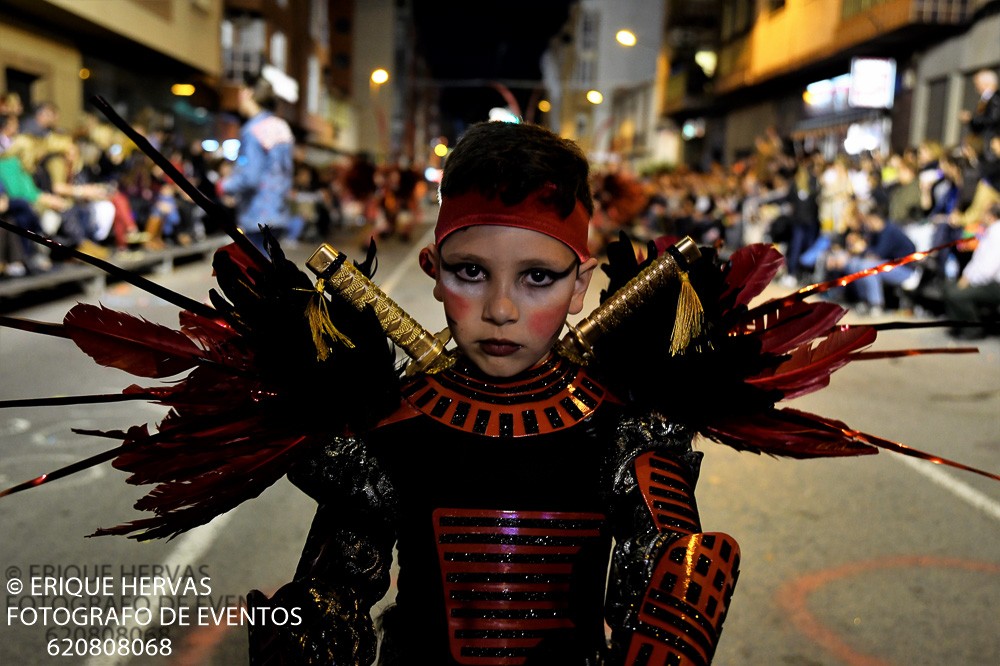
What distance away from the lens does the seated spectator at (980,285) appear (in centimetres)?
1155

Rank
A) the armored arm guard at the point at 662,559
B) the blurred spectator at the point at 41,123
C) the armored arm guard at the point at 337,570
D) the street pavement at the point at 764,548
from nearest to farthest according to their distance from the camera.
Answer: the armored arm guard at the point at 662,559
the armored arm guard at the point at 337,570
the street pavement at the point at 764,548
the blurred spectator at the point at 41,123

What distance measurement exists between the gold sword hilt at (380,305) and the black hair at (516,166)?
247 millimetres

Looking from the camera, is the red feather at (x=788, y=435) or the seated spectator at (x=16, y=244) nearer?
the red feather at (x=788, y=435)

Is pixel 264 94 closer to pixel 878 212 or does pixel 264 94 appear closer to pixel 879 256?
pixel 879 256

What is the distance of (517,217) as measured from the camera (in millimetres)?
1973

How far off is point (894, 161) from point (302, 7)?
1353 inches

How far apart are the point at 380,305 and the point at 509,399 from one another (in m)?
0.32

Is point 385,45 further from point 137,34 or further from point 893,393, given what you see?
point 893,393

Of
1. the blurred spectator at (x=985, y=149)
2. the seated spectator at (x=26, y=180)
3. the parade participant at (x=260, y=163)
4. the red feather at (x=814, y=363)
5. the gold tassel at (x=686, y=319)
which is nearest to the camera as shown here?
the gold tassel at (x=686, y=319)

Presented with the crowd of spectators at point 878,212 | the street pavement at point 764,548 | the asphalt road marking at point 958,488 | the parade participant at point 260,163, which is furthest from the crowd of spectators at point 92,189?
the crowd of spectators at point 878,212

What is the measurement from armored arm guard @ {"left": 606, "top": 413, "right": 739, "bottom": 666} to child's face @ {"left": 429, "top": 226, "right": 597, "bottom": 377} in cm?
27

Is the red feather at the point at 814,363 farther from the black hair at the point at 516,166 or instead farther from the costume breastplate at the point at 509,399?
the black hair at the point at 516,166

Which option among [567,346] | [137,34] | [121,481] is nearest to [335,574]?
[567,346]

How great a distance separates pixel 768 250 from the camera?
A: 2443 millimetres
